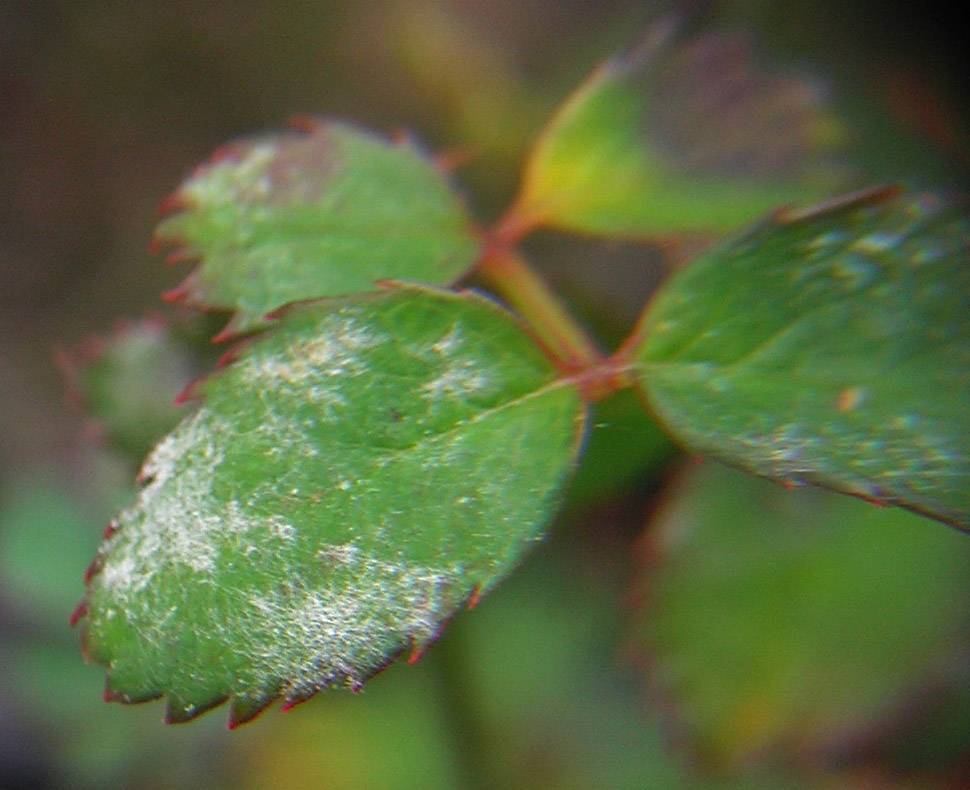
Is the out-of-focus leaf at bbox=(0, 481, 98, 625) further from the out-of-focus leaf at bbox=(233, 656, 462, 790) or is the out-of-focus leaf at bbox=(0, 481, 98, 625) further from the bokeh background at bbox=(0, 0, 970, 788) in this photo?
the out-of-focus leaf at bbox=(233, 656, 462, 790)

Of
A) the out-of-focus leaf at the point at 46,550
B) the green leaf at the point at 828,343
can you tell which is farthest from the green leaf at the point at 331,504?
the out-of-focus leaf at the point at 46,550

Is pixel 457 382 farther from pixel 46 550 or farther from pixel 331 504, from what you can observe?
pixel 46 550

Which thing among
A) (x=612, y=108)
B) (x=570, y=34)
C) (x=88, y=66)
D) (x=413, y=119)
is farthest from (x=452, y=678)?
(x=88, y=66)

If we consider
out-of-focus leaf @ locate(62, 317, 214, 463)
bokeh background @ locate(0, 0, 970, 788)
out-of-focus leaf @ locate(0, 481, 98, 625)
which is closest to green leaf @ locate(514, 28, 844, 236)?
bokeh background @ locate(0, 0, 970, 788)

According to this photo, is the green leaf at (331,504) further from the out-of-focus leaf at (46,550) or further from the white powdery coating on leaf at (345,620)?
the out-of-focus leaf at (46,550)

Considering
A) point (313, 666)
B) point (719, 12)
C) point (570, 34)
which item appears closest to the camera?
point (313, 666)

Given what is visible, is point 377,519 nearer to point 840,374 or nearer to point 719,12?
point 840,374

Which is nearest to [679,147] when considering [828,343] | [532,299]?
[532,299]
